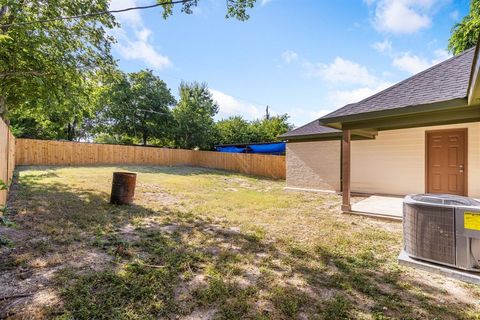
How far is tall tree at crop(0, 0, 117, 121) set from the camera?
201 inches

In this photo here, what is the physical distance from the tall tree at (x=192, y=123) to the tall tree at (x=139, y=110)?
1.65 meters

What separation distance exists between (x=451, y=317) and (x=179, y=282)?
2408 millimetres

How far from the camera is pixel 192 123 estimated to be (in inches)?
810

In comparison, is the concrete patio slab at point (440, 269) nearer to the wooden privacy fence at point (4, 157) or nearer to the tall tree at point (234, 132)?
the wooden privacy fence at point (4, 157)

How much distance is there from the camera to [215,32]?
8648mm

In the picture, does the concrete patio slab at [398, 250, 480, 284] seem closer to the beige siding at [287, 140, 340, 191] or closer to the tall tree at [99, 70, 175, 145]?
the beige siding at [287, 140, 340, 191]

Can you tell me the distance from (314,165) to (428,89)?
4897 millimetres

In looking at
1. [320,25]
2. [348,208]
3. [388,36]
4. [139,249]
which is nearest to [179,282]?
[139,249]

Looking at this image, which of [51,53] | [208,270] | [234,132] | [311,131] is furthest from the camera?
[234,132]

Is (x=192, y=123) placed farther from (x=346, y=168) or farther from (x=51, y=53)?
(x=346, y=168)

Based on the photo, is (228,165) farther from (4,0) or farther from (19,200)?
(4,0)

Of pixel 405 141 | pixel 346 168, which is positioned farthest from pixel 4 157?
pixel 405 141

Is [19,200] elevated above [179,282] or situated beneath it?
elevated above

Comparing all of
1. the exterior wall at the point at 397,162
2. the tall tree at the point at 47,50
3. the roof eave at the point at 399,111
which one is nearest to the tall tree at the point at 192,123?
the tall tree at the point at 47,50
